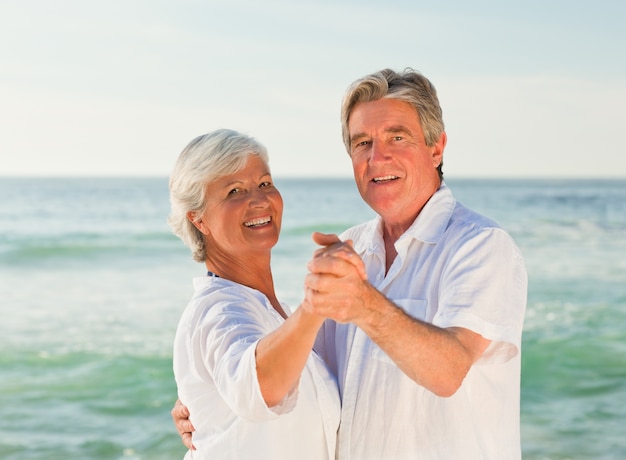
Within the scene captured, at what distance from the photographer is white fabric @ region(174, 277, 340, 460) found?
7.18 feet

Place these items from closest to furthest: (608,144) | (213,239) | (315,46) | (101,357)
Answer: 1. (213,239)
2. (101,357)
3. (315,46)
4. (608,144)

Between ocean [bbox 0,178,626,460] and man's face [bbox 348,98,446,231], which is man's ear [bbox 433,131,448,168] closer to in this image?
man's face [bbox 348,98,446,231]

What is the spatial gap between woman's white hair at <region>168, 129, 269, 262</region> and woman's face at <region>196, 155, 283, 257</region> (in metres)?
0.03

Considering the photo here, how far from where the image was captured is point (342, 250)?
1912mm

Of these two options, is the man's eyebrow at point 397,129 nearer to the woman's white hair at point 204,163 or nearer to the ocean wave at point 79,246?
the woman's white hair at point 204,163

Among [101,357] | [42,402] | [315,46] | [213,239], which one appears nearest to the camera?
[213,239]

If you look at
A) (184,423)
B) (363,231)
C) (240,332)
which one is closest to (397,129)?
(363,231)

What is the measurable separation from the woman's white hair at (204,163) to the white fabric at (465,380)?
0.59 meters

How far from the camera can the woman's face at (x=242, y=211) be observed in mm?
2748

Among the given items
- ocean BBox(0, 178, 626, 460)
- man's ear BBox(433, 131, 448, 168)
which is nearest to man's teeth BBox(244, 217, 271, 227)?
man's ear BBox(433, 131, 448, 168)

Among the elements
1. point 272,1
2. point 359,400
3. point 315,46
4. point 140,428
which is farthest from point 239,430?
point 315,46

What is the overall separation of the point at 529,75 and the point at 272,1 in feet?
39.7

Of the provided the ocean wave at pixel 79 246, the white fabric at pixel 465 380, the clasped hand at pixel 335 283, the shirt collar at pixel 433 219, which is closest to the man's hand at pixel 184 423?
the white fabric at pixel 465 380

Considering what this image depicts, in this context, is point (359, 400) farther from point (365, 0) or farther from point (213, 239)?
point (365, 0)
